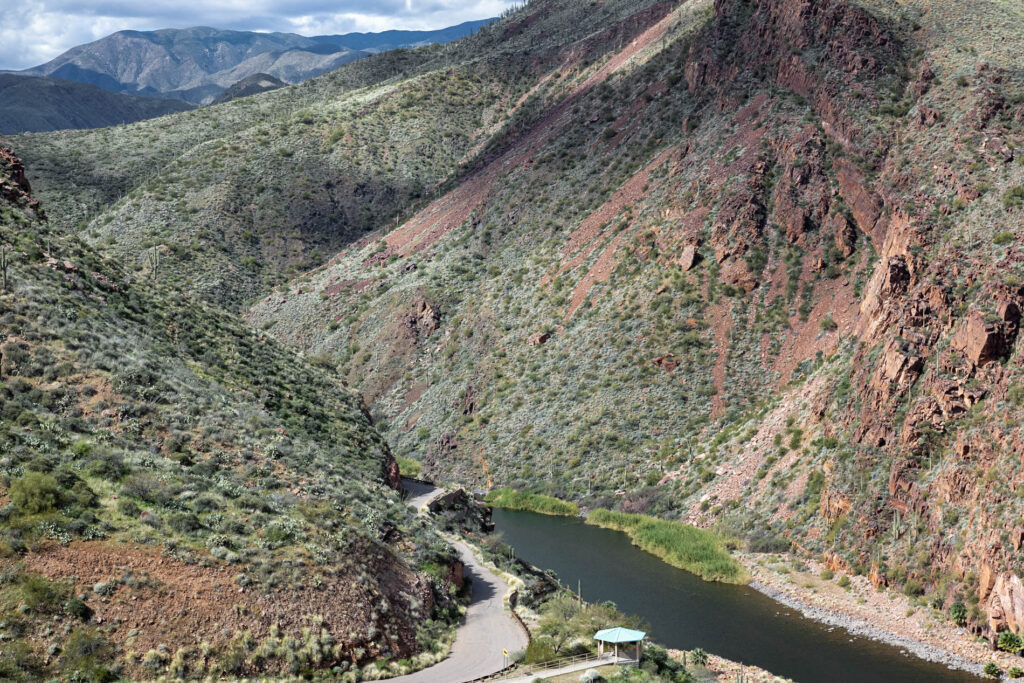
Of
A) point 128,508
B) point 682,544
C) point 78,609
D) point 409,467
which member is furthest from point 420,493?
point 78,609

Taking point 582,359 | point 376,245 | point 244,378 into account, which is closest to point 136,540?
point 244,378

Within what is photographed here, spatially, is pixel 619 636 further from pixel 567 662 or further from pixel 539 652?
pixel 539 652

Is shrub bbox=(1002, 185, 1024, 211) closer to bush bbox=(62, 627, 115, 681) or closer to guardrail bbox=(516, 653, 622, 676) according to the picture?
→ guardrail bbox=(516, 653, 622, 676)

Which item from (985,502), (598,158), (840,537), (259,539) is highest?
(598,158)

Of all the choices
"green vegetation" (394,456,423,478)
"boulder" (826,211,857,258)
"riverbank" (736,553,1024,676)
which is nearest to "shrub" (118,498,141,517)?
"riverbank" (736,553,1024,676)

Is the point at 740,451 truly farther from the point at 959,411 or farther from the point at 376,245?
the point at 376,245

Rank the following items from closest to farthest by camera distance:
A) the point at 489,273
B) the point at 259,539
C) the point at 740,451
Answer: the point at 259,539, the point at 740,451, the point at 489,273
